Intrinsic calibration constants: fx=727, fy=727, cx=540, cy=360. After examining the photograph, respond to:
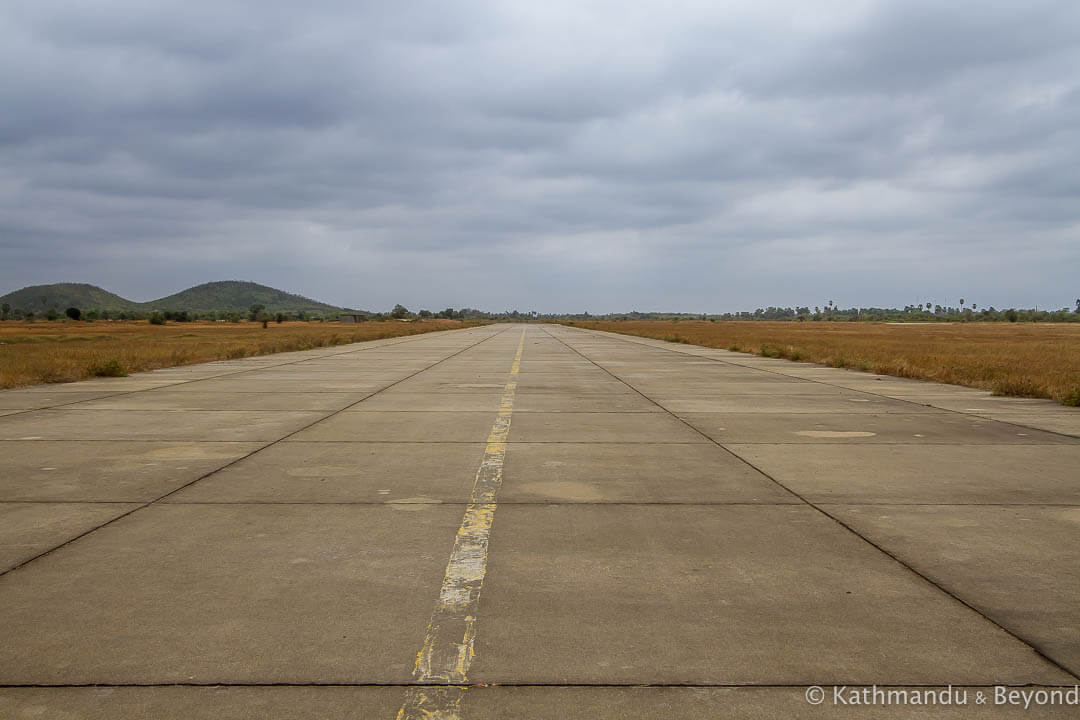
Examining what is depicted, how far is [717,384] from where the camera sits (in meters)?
17.5

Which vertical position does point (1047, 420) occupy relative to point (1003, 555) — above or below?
above

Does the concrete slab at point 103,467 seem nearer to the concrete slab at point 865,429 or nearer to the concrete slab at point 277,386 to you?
the concrete slab at point 865,429

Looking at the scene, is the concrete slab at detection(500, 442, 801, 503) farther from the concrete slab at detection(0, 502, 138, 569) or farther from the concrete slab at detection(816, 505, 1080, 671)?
the concrete slab at detection(0, 502, 138, 569)

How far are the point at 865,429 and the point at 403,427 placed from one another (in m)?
6.59

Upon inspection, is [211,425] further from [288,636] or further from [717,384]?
[717,384]

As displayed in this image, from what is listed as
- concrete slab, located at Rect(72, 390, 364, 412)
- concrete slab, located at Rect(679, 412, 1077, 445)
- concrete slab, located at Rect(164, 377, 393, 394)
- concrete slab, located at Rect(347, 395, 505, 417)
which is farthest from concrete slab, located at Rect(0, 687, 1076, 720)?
concrete slab, located at Rect(164, 377, 393, 394)

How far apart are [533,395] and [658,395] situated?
256 cm

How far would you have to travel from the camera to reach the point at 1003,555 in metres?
Result: 4.86

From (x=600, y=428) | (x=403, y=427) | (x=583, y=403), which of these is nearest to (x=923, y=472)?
(x=600, y=428)

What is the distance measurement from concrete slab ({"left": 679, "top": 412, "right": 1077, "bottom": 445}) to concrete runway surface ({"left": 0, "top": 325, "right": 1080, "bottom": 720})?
13cm

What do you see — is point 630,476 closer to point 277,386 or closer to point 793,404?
point 793,404

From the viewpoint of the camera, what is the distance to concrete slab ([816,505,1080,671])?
3.82m

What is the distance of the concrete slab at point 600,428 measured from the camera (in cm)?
944

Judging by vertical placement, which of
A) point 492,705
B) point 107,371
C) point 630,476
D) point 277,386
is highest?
point 107,371
